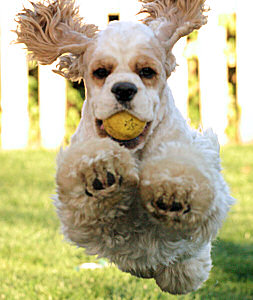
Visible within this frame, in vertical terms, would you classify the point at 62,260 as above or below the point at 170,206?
below

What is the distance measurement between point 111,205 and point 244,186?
6.02 meters

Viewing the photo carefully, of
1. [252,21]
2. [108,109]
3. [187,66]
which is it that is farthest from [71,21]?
[252,21]

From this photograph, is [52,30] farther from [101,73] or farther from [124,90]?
[124,90]

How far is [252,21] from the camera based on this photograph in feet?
36.1

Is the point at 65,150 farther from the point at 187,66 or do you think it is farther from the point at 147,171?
the point at 187,66

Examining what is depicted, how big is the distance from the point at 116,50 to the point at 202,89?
8.51 meters

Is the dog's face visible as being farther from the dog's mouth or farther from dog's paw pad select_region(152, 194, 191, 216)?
dog's paw pad select_region(152, 194, 191, 216)

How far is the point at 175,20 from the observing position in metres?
2.96

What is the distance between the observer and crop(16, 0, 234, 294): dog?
7.78ft

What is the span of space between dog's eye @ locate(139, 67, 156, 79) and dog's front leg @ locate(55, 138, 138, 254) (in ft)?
1.27

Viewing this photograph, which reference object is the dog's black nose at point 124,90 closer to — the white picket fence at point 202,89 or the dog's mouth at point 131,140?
the dog's mouth at point 131,140

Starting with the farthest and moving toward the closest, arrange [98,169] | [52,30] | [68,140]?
[68,140]
[52,30]
[98,169]

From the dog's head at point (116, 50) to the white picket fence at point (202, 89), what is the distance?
7.52m

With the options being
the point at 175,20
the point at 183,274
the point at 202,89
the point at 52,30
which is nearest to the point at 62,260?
the point at 183,274
